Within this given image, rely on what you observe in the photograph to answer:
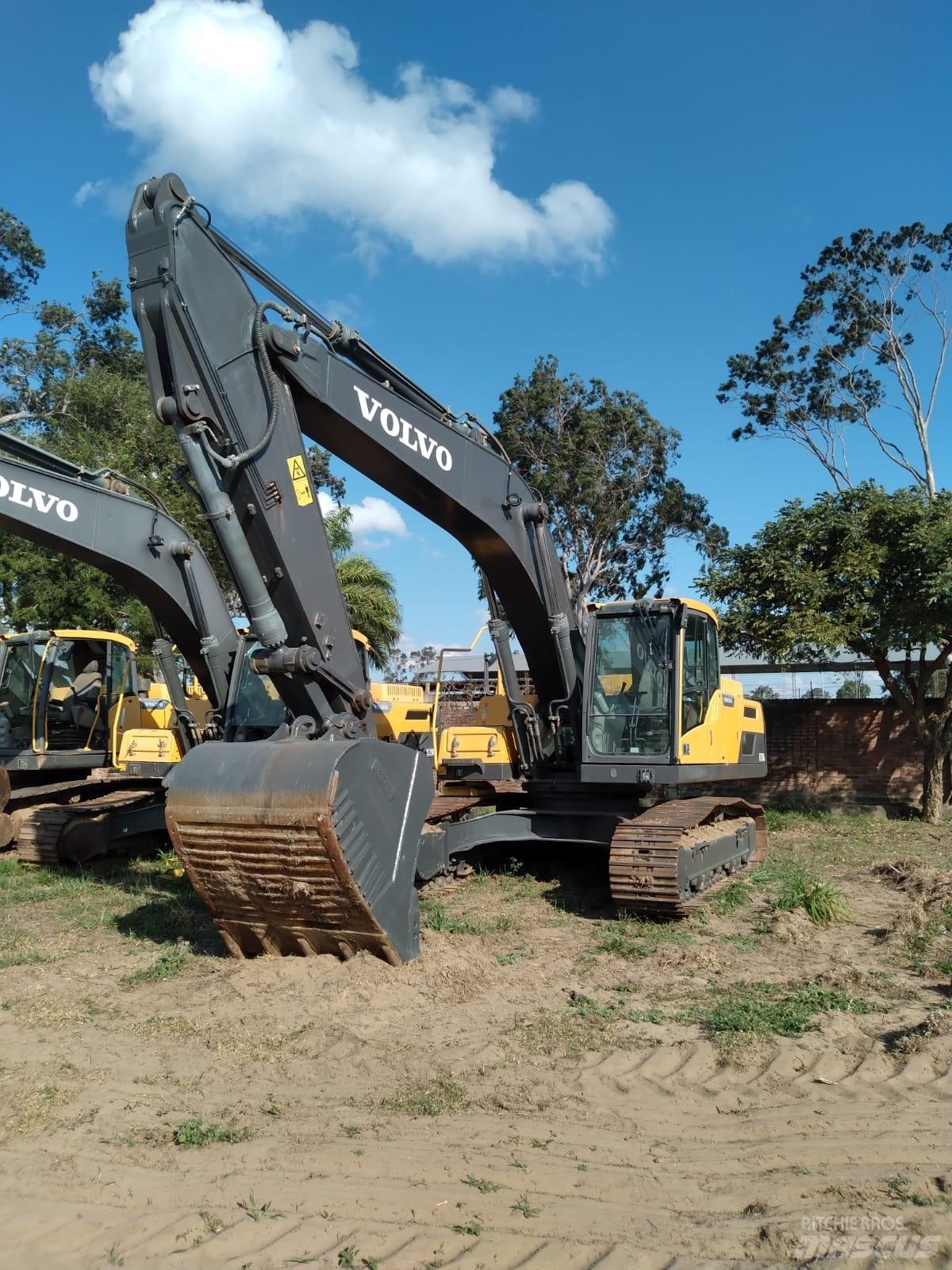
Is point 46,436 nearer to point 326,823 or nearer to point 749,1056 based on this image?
point 326,823

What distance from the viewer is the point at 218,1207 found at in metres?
3.65

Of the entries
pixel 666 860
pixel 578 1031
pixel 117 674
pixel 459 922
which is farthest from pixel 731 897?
pixel 117 674

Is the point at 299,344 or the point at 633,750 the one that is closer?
the point at 299,344

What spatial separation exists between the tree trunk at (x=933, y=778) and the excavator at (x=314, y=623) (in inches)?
317

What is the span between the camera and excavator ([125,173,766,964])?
19.5 feet

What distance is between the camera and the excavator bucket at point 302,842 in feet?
18.9

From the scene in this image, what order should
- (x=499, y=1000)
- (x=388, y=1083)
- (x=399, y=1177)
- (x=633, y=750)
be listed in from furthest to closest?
(x=633, y=750) → (x=499, y=1000) → (x=388, y=1083) → (x=399, y=1177)

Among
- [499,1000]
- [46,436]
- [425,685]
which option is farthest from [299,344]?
[46,436]

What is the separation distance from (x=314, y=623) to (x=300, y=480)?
3.25ft

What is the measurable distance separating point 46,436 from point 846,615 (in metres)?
21.5

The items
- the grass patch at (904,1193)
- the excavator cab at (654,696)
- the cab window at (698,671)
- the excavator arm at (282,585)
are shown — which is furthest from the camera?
the cab window at (698,671)

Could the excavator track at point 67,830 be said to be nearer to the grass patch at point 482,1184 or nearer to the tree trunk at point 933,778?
the grass patch at point 482,1184

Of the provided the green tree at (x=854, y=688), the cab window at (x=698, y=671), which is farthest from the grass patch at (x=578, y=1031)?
the green tree at (x=854, y=688)

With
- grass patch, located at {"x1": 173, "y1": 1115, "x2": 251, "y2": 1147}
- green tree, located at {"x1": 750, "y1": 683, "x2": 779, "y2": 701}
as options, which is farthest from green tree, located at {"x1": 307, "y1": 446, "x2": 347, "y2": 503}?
grass patch, located at {"x1": 173, "y1": 1115, "x2": 251, "y2": 1147}
